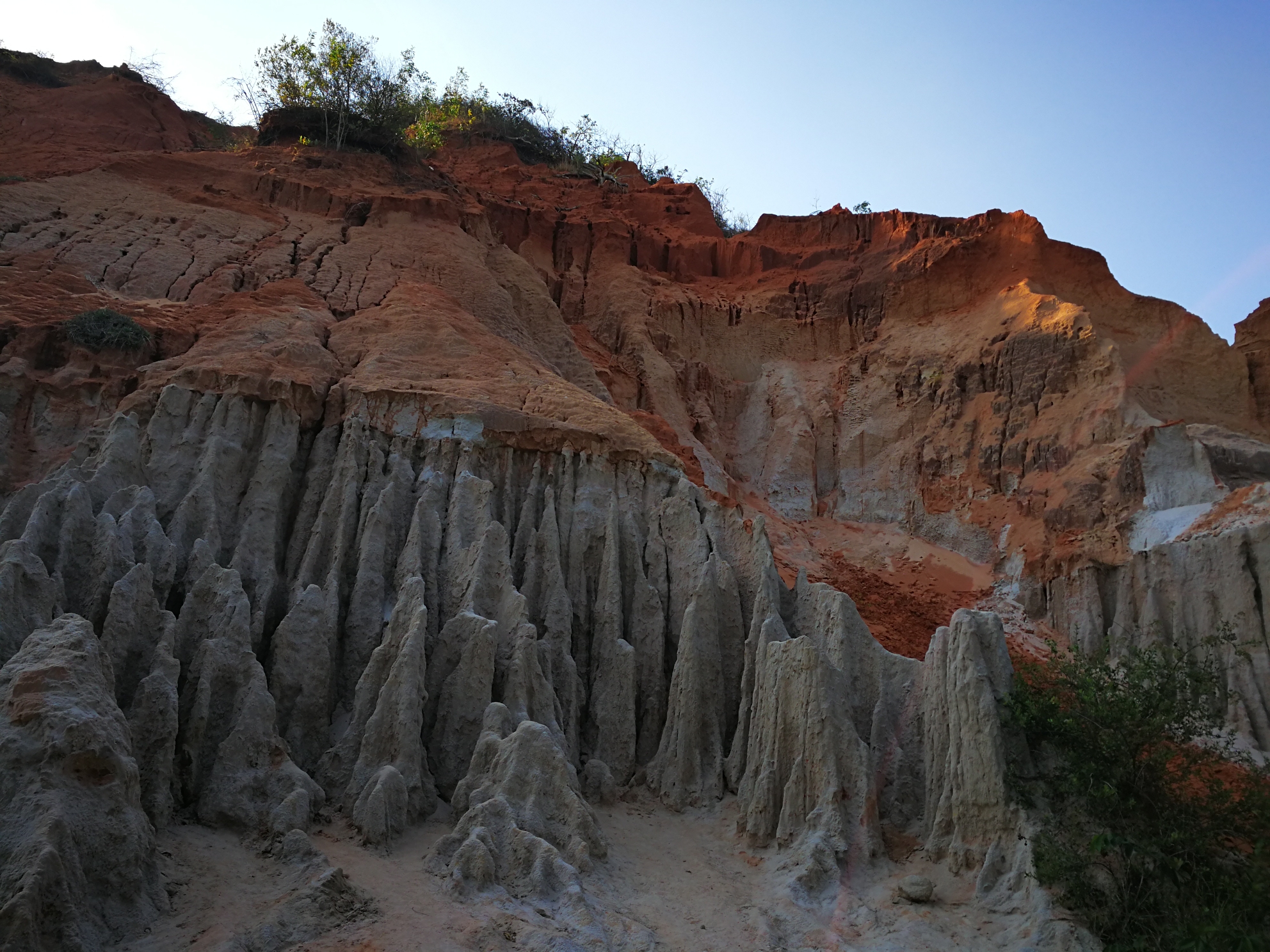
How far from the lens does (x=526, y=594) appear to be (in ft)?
55.2

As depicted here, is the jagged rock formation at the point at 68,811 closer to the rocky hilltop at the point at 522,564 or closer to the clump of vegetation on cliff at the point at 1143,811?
the rocky hilltop at the point at 522,564

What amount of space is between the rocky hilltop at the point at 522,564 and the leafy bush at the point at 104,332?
274mm

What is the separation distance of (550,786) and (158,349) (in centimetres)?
1260

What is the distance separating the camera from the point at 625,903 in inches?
480

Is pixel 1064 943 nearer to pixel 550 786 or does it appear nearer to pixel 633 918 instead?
pixel 633 918

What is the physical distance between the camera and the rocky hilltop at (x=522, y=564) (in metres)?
11.6

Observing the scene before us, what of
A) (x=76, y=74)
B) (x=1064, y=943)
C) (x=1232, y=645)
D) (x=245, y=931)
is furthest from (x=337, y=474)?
(x=76, y=74)

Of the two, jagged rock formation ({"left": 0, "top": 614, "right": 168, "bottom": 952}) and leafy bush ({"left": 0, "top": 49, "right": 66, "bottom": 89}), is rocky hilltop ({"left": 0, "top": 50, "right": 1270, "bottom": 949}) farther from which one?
leafy bush ({"left": 0, "top": 49, "right": 66, "bottom": 89})

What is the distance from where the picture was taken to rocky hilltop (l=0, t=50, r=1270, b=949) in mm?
11648

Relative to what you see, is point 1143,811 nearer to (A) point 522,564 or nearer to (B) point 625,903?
(B) point 625,903

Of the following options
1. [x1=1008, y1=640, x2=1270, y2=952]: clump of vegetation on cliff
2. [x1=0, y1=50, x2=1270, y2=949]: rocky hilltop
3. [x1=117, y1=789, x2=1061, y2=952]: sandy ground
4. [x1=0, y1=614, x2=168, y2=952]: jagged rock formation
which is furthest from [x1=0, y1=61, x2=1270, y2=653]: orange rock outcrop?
[x1=117, y1=789, x2=1061, y2=952]: sandy ground

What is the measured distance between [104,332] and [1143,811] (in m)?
19.5

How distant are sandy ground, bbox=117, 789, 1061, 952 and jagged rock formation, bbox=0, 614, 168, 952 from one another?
50 cm

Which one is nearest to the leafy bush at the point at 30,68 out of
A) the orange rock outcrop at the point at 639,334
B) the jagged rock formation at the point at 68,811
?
the orange rock outcrop at the point at 639,334
